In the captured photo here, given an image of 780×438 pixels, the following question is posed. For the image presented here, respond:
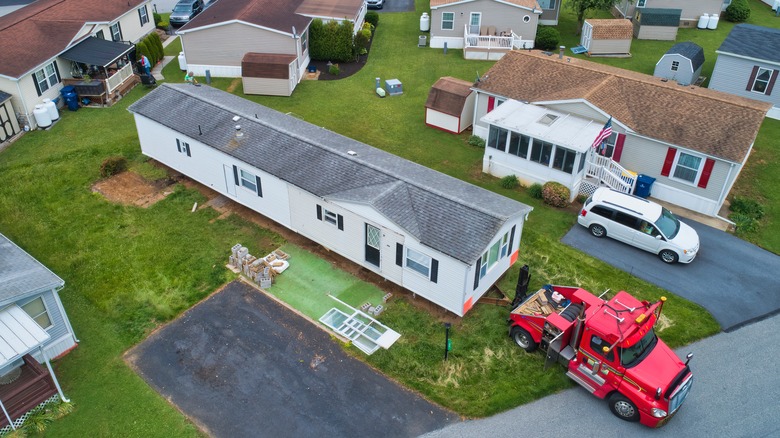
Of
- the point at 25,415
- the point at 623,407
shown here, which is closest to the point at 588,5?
the point at 623,407

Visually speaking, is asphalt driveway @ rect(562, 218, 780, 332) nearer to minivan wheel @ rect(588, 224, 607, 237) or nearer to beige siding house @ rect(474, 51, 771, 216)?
minivan wheel @ rect(588, 224, 607, 237)

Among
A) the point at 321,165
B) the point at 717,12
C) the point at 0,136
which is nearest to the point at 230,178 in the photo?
the point at 321,165

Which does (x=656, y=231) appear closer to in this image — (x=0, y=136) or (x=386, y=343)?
(x=386, y=343)

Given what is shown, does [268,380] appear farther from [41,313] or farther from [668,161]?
[668,161]

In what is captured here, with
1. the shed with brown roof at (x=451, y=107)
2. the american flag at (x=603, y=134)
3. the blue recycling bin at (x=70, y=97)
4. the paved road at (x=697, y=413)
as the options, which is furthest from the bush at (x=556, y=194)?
the blue recycling bin at (x=70, y=97)

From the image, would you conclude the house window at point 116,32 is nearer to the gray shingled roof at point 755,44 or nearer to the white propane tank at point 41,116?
the white propane tank at point 41,116

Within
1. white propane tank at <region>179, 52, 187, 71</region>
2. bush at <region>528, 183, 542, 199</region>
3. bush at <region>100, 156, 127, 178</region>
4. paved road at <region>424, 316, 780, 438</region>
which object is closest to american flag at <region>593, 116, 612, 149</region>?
bush at <region>528, 183, 542, 199</region>
